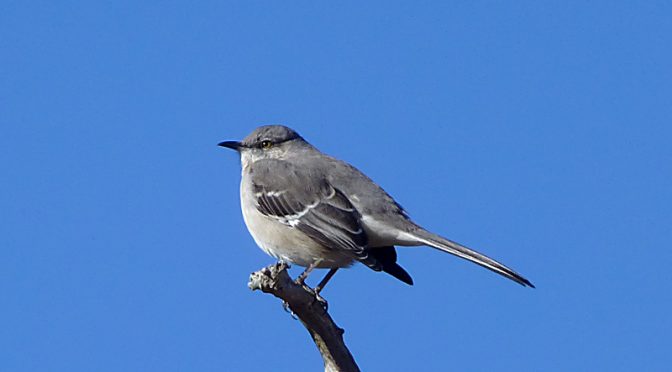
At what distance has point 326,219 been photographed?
7.85 m

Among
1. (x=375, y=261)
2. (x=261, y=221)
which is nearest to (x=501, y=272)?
(x=375, y=261)

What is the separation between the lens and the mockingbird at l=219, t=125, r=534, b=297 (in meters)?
7.68

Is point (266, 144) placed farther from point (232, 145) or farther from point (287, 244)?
point (287, 244)

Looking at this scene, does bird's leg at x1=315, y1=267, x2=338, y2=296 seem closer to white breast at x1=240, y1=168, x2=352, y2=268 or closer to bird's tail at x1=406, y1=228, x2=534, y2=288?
white breast at x1=240, y1=168, x2=352, y2=268

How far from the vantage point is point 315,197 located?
320 inches

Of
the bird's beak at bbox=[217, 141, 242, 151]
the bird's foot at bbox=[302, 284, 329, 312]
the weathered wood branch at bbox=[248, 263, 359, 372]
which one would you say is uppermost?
the bird's beak at bbox=[217, 141, 242, 151]

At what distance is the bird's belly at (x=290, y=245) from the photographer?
25.6 feet

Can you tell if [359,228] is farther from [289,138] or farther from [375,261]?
[289,138]

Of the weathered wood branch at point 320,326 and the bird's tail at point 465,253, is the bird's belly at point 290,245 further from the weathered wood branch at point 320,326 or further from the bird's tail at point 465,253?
the weathered wood branch at point 320,326

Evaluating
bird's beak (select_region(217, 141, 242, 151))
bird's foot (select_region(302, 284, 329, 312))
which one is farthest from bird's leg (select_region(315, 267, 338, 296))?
bird's beak (select_region(217, 141, 242, 151))

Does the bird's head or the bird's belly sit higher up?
the bird's head

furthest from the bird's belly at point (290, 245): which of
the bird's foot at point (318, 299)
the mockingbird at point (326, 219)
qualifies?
the bird's foot at point (318, 299)

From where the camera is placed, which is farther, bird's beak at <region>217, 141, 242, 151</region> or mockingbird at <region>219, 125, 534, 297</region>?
bird's beak at <region>217, 141, 242, 151</region>

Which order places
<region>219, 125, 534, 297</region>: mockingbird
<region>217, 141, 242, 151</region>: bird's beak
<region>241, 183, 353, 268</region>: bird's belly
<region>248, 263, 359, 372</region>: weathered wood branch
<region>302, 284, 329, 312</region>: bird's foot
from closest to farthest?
<region>248, 263, 359, 372</region>: weathered wood branch, <region>302, 284, 329, 312</region>: bird's foot, <region>219, 125, 534, 297</region>: mockingbird, <region>241, 183, 353, 268</region>: bird's belly, <region>217, 141, 242, 151</region>: bird's beak
